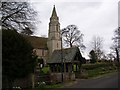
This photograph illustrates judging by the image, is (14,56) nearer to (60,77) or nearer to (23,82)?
(23,82)

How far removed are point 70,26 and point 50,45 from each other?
10340mm

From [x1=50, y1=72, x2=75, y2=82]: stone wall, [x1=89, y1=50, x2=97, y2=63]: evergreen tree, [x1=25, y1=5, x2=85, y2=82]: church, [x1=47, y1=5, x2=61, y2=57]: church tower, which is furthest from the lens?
[x1=47, y1=5, x2=61, y2=57]: church tower

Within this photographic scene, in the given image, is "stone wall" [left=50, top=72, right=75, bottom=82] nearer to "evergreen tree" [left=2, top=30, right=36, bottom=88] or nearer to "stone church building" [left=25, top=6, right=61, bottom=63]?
"evergreen tree" [left=2, top=30, right=36, bottom=88]

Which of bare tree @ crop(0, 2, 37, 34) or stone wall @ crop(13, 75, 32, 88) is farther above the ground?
bare tree @ crop(0, 2, 37, 34)

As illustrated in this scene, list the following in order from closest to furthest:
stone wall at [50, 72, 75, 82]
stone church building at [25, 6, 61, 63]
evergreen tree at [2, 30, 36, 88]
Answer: evergreen tree at [2, 30, 36, 88], stone wall at [50, 72, 75, 82], stone church building at [25, 6, 61, 63]

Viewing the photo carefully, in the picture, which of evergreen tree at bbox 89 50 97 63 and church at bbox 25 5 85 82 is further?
evergreen tree at bbox 89 50 97 63

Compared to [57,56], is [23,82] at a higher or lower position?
lower

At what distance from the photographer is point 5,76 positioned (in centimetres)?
1875

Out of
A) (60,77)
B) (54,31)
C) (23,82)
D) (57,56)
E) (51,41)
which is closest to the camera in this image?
(23,82)

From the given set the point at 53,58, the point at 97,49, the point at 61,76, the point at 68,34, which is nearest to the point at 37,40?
the point at 68,34

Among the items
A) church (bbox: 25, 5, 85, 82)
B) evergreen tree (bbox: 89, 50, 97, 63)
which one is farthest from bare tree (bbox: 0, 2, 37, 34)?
evergreen tree (bbox: 89, 50, 97, 63)

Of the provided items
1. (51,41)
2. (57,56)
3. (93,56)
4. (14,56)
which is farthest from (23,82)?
(51,41)

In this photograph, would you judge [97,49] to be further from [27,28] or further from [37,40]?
[27,28]

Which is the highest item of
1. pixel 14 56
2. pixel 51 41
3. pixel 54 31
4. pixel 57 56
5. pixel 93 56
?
pixel 54 31
